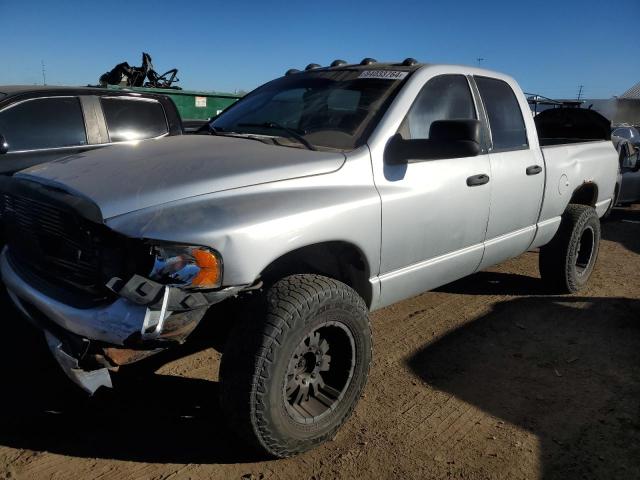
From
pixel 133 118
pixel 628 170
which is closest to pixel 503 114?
pixel 133 118

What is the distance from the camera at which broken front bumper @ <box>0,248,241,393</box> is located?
204 centimetres

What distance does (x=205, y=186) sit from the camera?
92.8 inches

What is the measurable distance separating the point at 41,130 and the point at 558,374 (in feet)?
16.0

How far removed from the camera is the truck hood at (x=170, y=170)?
2295 millimetres

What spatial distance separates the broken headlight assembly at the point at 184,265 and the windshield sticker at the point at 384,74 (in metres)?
1.79

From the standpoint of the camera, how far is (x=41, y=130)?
16.2ft

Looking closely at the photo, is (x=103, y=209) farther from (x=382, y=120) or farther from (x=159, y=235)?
(x=382, y=120)

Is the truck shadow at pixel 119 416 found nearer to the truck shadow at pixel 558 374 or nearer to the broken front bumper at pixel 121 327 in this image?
the broken front bumper at pixel 121 327

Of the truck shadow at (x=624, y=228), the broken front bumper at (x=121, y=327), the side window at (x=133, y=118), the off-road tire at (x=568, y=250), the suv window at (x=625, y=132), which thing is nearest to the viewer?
the broken front bumper at (x=121, y=327)

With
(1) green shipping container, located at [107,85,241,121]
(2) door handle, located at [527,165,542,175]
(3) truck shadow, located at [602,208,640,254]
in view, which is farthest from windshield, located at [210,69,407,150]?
(1) green shipping container, located at [107,85,241,121]

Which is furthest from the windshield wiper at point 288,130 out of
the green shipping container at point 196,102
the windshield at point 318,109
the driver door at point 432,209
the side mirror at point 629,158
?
the side mirror at point 629,158

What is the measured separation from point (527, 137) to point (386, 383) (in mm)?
2298

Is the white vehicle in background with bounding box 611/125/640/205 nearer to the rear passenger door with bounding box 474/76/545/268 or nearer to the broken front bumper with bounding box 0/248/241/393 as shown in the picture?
the rear passenger door with bounding box 474/76/545/268

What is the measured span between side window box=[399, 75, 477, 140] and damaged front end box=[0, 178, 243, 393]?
62.3 inches
